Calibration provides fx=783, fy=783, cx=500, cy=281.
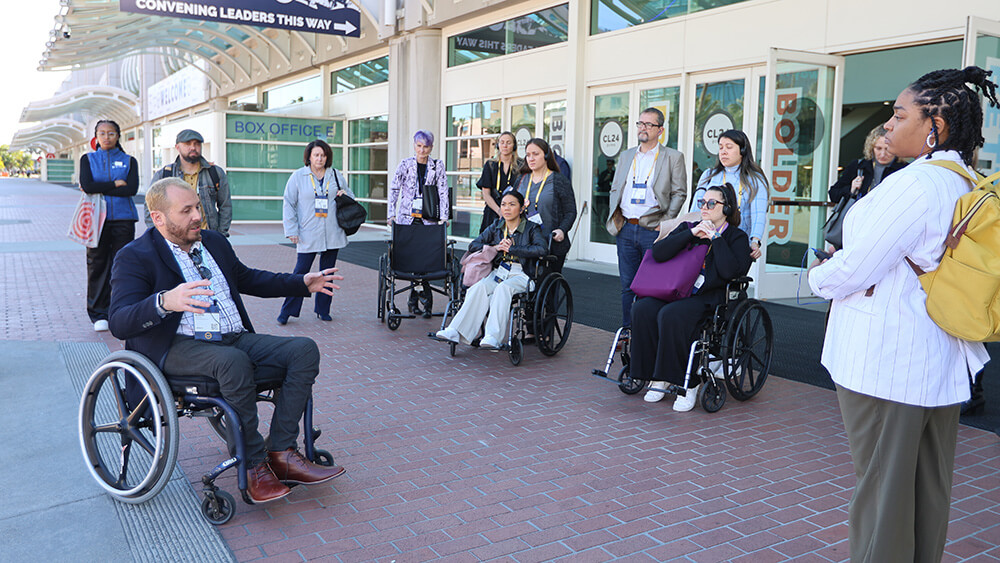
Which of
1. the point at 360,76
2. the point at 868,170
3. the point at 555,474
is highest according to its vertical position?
the point at 360,76

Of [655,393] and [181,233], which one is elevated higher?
[181,233]

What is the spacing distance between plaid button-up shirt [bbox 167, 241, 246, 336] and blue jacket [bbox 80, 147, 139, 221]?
375 centimetres

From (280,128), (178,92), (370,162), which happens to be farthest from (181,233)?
Answer: (178,92)

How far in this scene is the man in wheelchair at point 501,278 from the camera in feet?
19.3

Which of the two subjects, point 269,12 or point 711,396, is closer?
point 711,396

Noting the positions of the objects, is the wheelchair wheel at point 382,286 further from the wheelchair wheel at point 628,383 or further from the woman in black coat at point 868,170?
the woman in black coat at point 868,170

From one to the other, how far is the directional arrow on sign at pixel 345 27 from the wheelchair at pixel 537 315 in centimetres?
1008

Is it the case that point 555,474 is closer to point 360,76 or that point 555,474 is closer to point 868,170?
point 868,170

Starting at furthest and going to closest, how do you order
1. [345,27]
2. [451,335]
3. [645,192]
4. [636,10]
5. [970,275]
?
1. [345,27]
2. [636,10]
3. [645,192]
4. [451,335]
5. [970,275]

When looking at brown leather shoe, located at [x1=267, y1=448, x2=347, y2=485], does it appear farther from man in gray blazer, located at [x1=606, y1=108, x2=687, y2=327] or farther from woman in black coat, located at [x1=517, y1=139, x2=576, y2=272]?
woman in black coat, located at [x1=517, y1=139, x2=576, y2=272]

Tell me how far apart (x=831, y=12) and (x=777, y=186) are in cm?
194

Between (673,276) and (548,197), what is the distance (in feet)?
6.48

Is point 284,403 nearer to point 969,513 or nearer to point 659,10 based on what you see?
point 969,513

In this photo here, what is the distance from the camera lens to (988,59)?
257 inches
